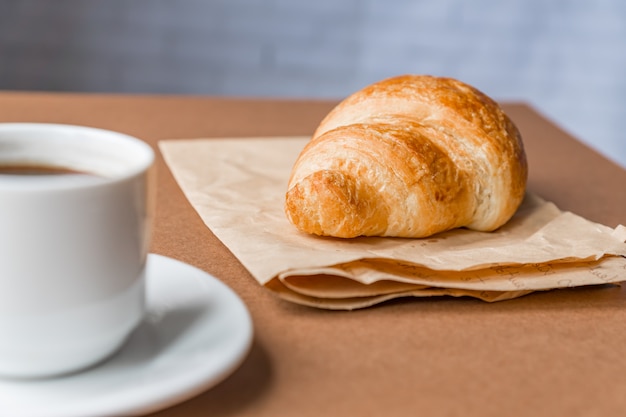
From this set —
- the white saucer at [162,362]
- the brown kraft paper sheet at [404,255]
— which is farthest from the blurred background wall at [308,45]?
the white saucer at [162,362]

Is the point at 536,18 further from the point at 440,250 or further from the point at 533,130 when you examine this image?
the point at 440,250

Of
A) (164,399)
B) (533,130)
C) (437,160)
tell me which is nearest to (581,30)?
(533,130)

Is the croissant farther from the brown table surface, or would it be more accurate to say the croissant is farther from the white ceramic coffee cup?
the white ceramic coffee cup

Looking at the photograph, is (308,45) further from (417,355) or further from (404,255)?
(417,355)

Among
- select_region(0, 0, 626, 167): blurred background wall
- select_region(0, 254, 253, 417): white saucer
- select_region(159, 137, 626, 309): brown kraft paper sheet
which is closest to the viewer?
select_region(0, 254, 253, 417): white saucer

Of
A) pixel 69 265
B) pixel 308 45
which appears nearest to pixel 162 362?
pixel 69 265

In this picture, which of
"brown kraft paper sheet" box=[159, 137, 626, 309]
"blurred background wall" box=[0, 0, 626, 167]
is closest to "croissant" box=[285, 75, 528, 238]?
"brown kraft paper sheet" box=[159, 137, 626, 309]

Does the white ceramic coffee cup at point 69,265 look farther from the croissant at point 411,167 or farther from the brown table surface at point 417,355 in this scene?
the croissant at point 411,167
